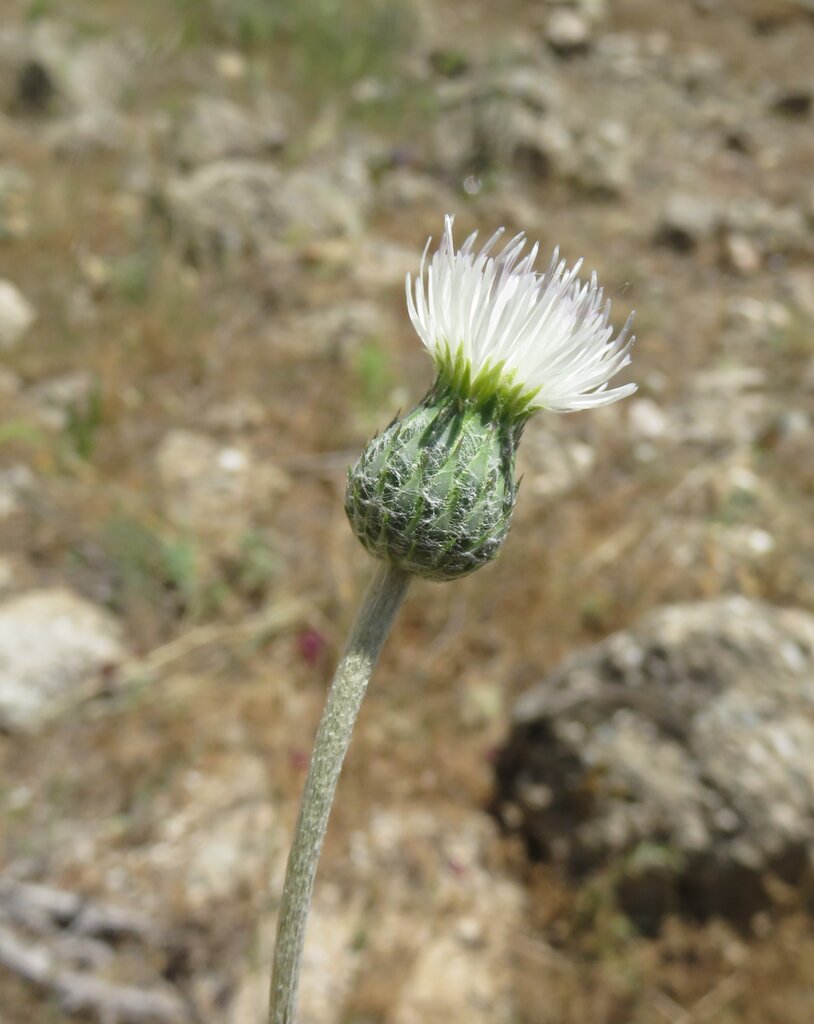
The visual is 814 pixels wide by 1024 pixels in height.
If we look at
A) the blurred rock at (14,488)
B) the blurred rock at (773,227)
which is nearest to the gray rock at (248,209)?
the blurred rock at (14,488)

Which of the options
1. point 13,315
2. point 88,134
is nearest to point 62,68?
point 88,134

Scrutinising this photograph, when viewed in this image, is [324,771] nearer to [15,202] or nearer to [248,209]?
[248,209]

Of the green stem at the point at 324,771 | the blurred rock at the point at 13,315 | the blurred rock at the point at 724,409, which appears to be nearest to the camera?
the green stem at the point at 324,771

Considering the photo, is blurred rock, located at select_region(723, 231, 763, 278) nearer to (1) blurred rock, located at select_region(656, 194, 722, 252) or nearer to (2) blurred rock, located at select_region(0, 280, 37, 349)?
(1) blurred rock, located at select_region(656, 194, 722, 252)

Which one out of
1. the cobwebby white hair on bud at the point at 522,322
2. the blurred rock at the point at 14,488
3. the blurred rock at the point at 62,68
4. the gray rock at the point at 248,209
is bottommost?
the blurred rock at the point at 14,488

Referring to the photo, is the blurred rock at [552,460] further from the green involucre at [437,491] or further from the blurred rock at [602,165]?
the blurred rock at [602,165]

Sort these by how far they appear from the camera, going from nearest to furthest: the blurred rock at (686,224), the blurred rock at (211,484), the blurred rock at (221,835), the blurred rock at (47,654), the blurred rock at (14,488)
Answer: the blurred rock at (221,835)
the blurred rock at (47,654)
the blurred rock at (14,488)
the blurred rock at (211,484)
the blurred rock at (686,224)
